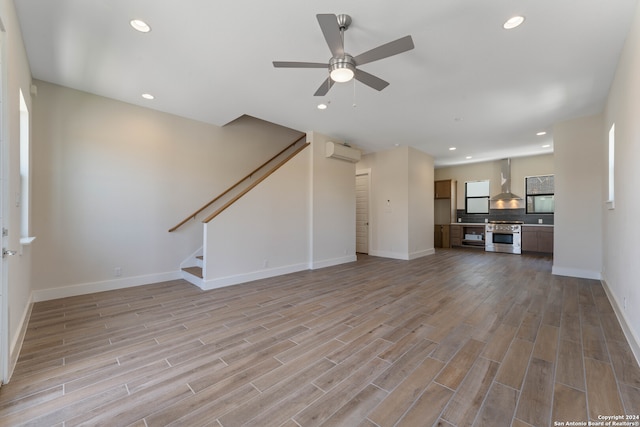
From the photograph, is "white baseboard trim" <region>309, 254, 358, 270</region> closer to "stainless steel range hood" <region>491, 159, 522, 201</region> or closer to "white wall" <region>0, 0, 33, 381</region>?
"white wall" <region>0, 0, 33, 381</region>

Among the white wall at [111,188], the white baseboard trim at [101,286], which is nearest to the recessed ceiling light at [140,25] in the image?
the white wall at [111,188]

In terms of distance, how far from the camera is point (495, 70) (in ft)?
10.3

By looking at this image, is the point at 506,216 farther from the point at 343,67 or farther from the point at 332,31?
the point at 332,31

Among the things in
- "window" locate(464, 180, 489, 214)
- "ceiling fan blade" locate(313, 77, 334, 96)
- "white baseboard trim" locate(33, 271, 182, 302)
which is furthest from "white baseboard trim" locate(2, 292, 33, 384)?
"window" locate(464, 180, 489, 214)

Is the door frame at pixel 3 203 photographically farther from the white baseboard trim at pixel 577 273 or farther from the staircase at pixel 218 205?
the white baseboard trim at pixel 577 273

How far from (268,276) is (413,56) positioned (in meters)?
3.96

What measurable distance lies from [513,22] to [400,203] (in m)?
4.64

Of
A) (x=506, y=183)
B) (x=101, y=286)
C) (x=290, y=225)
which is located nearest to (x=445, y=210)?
(x=506, y=183)

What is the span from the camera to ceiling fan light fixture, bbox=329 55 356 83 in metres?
2.36

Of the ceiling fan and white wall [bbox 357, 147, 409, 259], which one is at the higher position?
the ceiling fan

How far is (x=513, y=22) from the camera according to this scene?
7.67 feet

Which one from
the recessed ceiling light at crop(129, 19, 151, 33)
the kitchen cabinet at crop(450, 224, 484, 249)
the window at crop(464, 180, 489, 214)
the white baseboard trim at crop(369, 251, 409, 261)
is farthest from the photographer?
the window at crop(464, 180, 489, 214)

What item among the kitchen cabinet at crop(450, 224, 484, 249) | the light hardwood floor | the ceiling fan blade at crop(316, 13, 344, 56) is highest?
the ceiling fan blade at crop(316, 13, 344, 56)

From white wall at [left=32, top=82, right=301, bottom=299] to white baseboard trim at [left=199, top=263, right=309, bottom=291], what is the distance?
3.41ft
